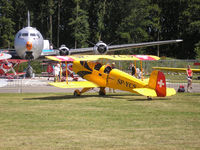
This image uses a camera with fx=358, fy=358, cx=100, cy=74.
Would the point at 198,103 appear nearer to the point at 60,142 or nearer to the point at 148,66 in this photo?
the point at 60,142

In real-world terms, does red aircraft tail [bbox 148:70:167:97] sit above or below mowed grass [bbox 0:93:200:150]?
above

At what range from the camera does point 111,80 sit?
19625 mm

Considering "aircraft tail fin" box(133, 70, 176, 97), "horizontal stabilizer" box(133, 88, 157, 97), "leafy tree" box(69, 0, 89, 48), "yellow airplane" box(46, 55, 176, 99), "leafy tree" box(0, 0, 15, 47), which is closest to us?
"horizontal stabilizer" box(133, 88, 157, 97)

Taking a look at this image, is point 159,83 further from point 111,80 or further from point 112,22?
point 112,22

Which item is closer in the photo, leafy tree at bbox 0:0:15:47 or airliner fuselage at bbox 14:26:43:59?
airliner fuselage at bbox 14:26:43:59

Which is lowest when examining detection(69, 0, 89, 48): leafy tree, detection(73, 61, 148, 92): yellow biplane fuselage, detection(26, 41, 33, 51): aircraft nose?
detection(73, 61, 148, 92): yellow biplane fuselage

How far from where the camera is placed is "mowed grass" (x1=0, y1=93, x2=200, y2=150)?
887cm

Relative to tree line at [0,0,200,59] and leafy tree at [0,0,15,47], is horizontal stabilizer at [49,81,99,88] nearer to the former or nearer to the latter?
tree line at [0,0,200,59]

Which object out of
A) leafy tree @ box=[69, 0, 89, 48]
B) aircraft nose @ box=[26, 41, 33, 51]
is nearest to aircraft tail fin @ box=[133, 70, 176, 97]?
aircraft nose @ box=[26, 41, 33, 51]

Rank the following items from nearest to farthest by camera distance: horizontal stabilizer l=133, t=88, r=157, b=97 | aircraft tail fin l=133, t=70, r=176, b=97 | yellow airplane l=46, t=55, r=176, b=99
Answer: horizontal stabilizer l=133, t=88, r=157, b=97
aircraft tail fin l=133, t=70, r=176, b=97
yellow airplane l=46, t=55, r=176, b=99

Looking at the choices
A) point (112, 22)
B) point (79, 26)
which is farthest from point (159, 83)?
point (112, 22)

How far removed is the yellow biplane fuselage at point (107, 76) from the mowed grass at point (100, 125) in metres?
1.80

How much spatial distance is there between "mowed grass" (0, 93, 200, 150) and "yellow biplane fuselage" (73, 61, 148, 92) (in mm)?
1803

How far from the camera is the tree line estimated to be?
76.6 metres
